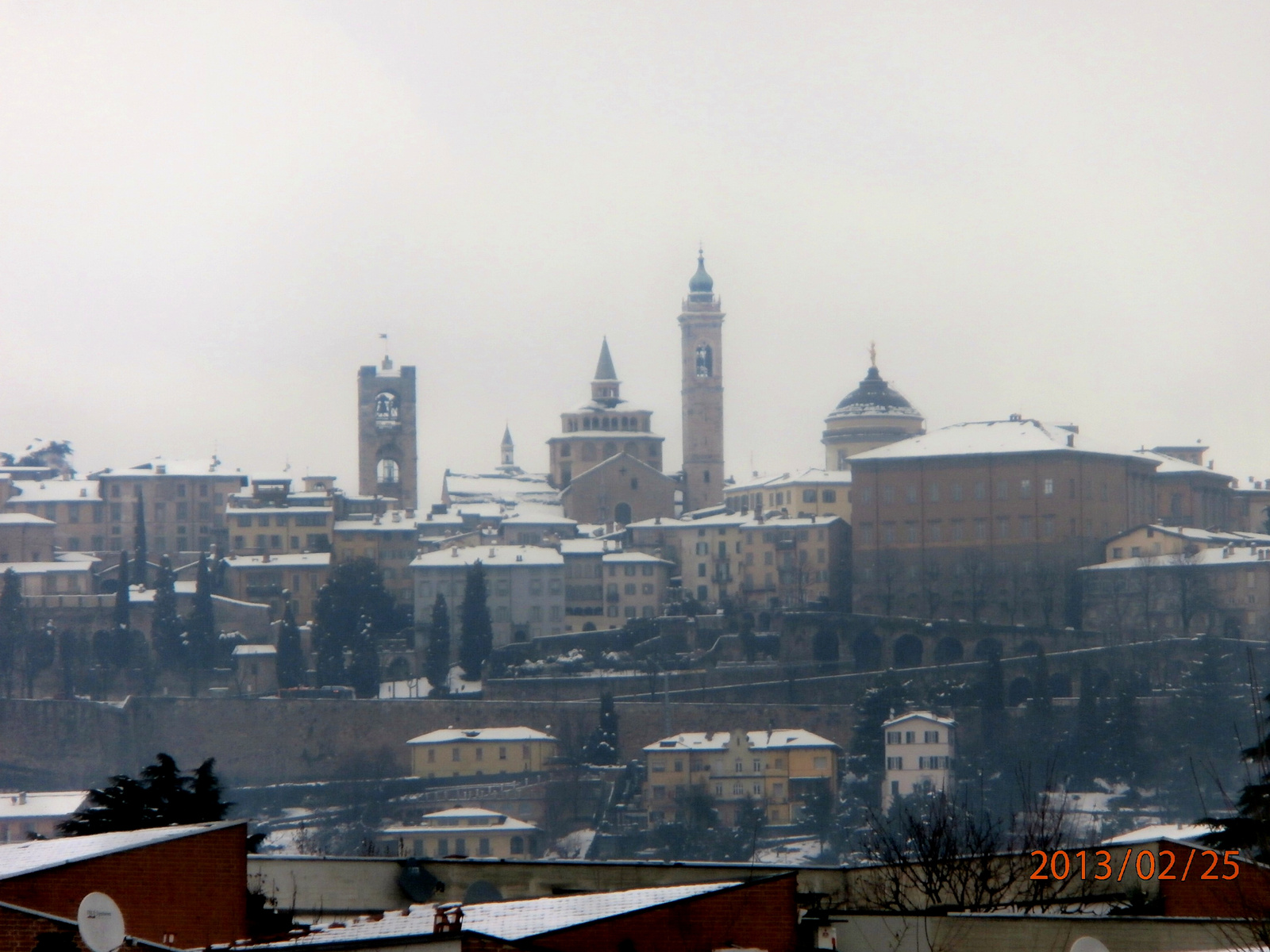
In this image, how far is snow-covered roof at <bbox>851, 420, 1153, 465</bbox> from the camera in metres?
84.6

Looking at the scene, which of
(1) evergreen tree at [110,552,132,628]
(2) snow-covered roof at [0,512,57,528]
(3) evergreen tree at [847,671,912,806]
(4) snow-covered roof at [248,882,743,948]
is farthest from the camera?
(2) snow-covered roof at [0,512,57,528]

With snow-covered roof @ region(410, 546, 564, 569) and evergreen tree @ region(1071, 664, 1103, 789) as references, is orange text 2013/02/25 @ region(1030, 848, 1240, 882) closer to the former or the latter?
evergreen tree @ region(1071, 664, 1103, 789)

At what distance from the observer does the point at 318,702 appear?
7812 cm

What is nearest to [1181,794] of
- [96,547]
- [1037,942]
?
[96,547]

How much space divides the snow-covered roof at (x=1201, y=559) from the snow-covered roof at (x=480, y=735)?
19.2 m

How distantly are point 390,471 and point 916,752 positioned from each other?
34.7 metres

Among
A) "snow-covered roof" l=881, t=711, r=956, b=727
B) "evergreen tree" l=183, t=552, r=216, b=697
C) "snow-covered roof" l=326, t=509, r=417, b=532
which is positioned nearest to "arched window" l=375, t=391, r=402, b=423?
"snow-covered roof" l=326, t=509, r=417, b=532

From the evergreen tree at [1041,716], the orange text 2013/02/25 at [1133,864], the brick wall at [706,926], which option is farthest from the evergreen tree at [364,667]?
the brick wall at [706,926]

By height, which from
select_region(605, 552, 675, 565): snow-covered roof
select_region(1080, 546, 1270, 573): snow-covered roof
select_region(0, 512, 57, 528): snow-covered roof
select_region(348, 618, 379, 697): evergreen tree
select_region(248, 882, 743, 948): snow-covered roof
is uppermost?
select_region(0, 512, 57, 528): snow-covered roof

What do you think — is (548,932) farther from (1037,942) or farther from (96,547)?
(96,547)

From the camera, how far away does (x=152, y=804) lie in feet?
88.9

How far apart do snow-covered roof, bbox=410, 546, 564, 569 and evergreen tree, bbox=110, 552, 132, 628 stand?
9.98 meters

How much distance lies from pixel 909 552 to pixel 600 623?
438 inches

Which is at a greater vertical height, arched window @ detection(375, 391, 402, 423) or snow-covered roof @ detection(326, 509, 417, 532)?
arched window @ detection(375, 391, 402, 423)
